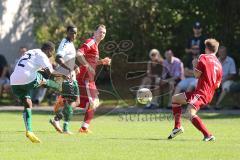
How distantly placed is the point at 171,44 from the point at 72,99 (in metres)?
12.3

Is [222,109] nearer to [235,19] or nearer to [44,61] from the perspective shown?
[235,19]

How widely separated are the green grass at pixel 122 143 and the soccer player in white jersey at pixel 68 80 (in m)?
0.33

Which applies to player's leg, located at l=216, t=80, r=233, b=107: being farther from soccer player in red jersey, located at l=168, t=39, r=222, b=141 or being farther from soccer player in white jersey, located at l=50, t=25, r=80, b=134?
soccer player in red jersey, located at l=168, t=39, r=222, b=141

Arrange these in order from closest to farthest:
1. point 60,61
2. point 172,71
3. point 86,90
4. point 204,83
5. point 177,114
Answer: point 204,83
point 177,114
point 60,61
point 86,90
point 172,71

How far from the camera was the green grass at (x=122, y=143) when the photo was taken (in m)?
11.1

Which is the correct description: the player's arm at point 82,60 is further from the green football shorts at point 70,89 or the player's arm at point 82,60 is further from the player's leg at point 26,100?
the player's leg at point 26,100

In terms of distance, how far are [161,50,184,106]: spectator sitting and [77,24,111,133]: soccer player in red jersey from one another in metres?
7.09

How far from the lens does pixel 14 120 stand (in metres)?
19.0

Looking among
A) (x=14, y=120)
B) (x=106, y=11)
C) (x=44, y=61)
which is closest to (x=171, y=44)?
(x=106, y=11)

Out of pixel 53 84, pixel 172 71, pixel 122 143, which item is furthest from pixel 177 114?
pixel 172 71

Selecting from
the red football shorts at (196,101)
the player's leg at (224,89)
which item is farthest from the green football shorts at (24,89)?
the player's leg at (224,89)

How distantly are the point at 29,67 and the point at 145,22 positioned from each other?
14.3 metres

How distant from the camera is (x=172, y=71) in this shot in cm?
2308

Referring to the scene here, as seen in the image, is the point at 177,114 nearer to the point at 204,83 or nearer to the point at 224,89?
the point at 204,83
